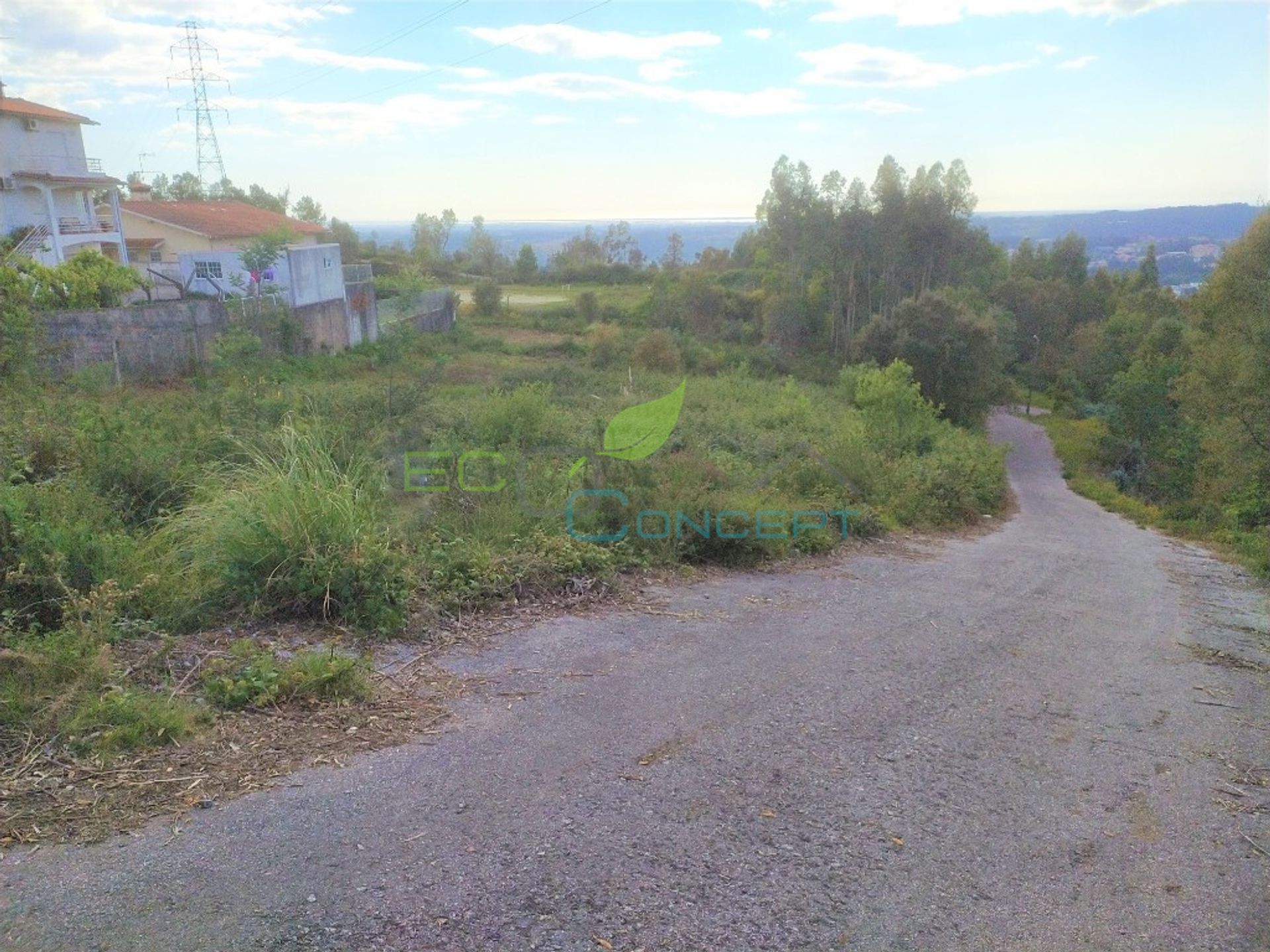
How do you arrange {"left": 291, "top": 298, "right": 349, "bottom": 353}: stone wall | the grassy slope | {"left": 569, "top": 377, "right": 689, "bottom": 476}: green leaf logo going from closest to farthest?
{"left": 569, "top": 377, "right": 689, "bottom": 476}: green leaf logo, the grassy slope, {"left": 291, "top": 298, "right": 349, "bottom": 353}: stone wall

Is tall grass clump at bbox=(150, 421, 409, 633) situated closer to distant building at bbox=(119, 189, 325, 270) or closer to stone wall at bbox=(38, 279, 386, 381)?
stone wall at bbox=(38, 279, 386, 381)

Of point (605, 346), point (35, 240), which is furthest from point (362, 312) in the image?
point (35, 240)

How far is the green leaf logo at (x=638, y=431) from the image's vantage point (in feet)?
26.2

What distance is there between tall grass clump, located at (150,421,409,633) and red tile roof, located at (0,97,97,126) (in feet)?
97.1

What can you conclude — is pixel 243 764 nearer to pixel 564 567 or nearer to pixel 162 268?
pixel 564 567

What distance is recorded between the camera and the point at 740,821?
340cm

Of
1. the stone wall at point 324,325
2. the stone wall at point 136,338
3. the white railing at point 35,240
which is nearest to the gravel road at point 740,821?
the stone wall at point 136,338

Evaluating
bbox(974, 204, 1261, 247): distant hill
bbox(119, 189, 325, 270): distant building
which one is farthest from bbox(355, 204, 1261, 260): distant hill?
bbox(119, 189, 325, 270): distant building

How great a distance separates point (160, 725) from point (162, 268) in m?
30.3

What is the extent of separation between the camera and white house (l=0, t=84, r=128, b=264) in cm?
2730

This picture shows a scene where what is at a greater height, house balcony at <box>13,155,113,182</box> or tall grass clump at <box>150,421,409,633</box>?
house balcony at <box>13,155,113,182</box>

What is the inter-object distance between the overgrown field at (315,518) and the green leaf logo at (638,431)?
8cm

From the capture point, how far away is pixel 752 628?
19.5ft

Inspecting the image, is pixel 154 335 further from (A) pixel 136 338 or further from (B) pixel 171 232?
(B) pixel 171 232
